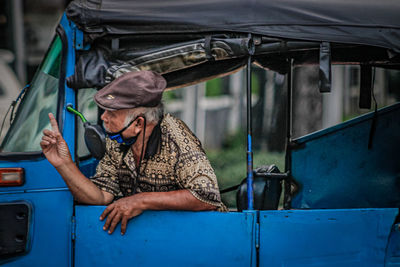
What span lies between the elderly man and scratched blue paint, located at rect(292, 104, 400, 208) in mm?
1282

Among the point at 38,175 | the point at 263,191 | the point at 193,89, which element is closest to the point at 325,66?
the point at 263,191

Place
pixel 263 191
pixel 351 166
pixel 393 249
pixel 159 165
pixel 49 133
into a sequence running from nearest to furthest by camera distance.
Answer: pixel 49 133
pixel 393 249
pixel 159 165
pixel 263 191
pixel 351 166

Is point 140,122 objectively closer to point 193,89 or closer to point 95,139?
point 95,139

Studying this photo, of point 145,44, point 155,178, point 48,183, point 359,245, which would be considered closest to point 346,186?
point 359,245

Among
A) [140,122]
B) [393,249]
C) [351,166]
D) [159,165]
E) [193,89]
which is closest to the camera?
[393,249]

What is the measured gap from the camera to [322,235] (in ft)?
8.12

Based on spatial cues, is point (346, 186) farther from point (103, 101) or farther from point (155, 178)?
A: point (103, 101)

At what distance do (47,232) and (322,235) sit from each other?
1483 millimetres

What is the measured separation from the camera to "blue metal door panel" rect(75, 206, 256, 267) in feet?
8.08

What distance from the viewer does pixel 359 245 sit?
249 centimetres

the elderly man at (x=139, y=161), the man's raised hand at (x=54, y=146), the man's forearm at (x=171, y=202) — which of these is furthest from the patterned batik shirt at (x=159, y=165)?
the man's raised hand at (x=54, y=146)

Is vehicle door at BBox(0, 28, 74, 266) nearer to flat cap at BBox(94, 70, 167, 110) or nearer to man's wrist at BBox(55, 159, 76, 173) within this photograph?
man's wrist at BBox(55, 159, 76, 173)

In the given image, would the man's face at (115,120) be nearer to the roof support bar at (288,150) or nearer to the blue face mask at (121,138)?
the blue face mask at (121,138)

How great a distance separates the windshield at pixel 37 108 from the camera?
2.69 meters
